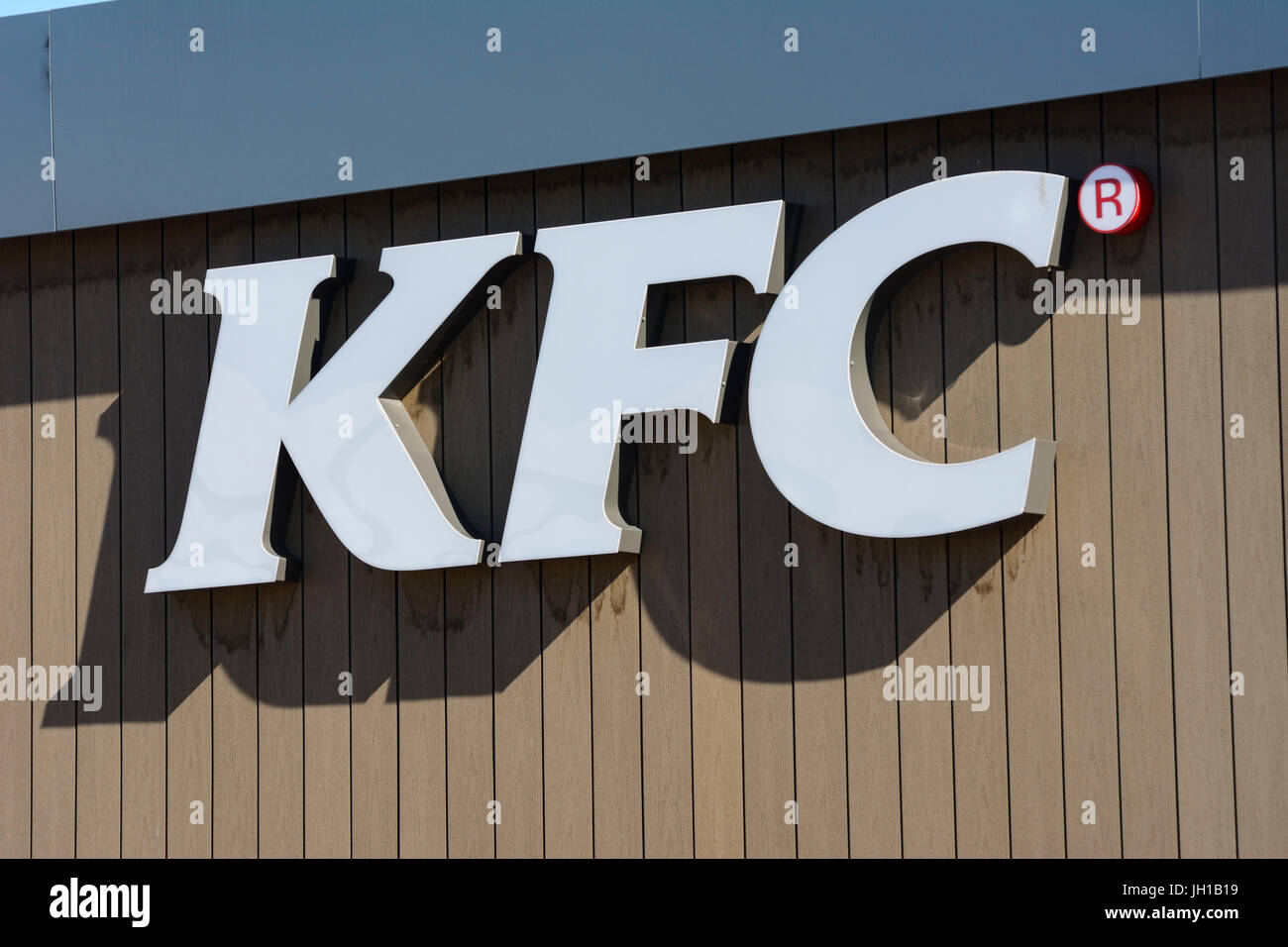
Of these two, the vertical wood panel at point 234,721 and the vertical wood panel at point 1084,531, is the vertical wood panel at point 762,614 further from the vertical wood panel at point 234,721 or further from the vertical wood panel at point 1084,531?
the vertical wood panel at point 234,721

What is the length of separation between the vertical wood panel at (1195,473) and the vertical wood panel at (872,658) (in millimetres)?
931

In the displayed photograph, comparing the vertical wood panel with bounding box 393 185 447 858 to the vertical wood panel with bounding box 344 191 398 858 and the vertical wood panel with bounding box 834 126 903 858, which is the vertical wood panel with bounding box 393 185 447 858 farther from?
the vertical wood panel with bounding box 834 126 903 858

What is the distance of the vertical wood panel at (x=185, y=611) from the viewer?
6.44 meters

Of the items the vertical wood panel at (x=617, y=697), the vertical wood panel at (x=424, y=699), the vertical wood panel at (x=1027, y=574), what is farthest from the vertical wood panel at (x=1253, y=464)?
the vertical wood panel at (x=424, y=699)

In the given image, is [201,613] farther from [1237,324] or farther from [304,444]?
[1237,324]

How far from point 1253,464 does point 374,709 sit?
3330mm

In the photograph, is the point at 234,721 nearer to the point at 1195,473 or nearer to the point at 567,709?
the point at 567,709

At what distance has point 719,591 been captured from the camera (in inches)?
225

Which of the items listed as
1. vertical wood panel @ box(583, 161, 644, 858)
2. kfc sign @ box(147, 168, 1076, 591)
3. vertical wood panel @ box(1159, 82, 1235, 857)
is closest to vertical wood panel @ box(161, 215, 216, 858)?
kfc sign @ box(147, 168, 1076, 591)

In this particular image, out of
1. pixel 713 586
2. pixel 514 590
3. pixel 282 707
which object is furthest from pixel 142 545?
pixel 713 586

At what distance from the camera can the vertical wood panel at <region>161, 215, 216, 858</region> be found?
6.44 metres

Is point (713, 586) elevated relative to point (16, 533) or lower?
lower

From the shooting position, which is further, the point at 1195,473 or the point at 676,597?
the point at 676,597
